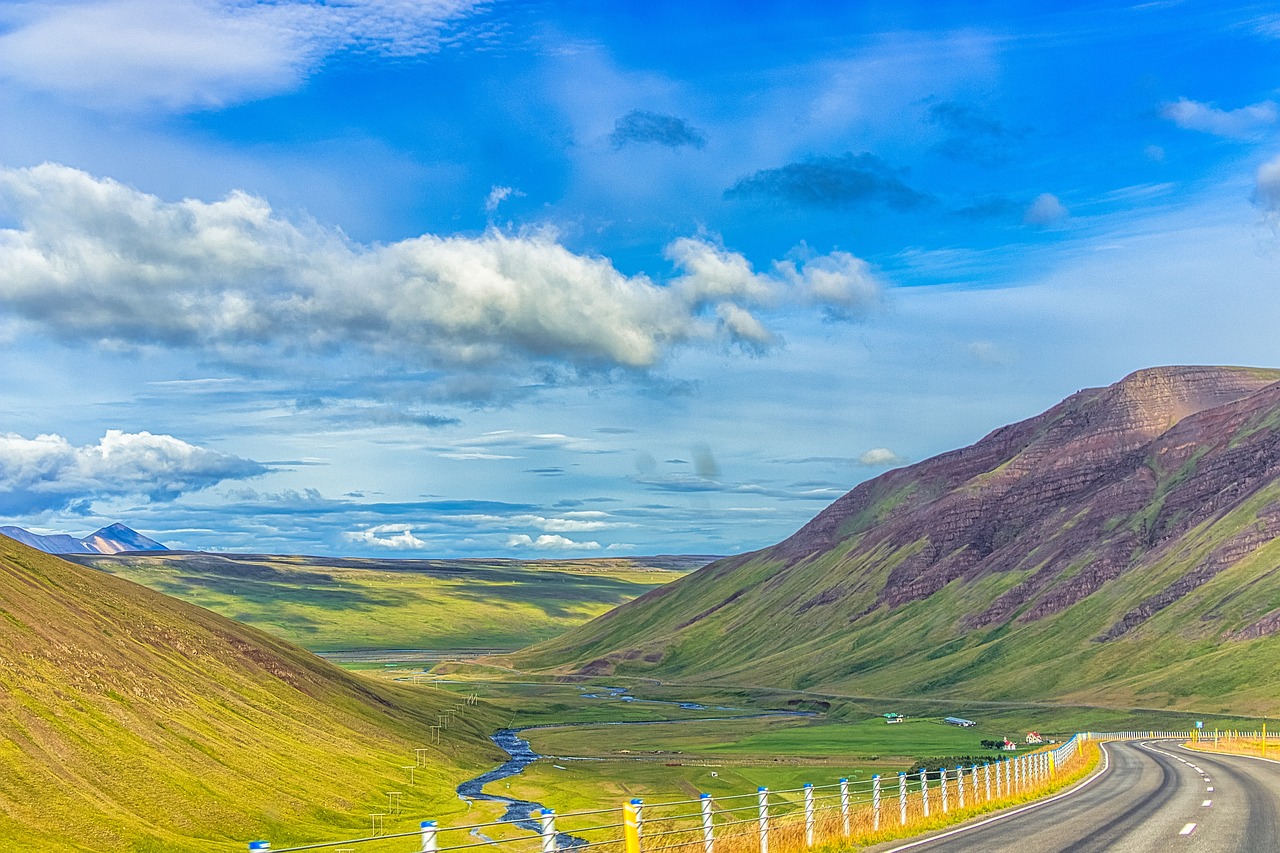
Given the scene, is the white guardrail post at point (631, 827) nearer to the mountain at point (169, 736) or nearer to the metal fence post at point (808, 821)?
the metal fence post at point (808, 821)

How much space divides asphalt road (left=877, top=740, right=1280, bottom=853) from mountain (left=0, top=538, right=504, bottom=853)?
6364cm

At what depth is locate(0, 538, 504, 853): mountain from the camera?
85875 millimetres

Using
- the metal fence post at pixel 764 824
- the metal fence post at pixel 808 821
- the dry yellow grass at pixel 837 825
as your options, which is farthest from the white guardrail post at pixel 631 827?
the metal fence post at pixel 808 821

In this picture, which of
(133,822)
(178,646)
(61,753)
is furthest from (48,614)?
(133,822)

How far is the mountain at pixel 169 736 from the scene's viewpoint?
8588cm

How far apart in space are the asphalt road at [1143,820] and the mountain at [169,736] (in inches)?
2505

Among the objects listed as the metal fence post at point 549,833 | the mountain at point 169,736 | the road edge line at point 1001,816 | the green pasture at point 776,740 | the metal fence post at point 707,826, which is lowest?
the green pasture at point 776,740

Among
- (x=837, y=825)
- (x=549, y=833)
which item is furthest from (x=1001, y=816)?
(x=549, y=833)

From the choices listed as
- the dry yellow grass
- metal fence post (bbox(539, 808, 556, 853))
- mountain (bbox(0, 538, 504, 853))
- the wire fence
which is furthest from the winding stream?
metal fence post (bbox(539, 808, 556, 853))

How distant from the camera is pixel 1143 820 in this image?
3462 centimetres

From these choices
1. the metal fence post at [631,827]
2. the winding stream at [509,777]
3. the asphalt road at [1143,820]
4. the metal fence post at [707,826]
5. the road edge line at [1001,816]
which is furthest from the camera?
the winding stream at [509,777]

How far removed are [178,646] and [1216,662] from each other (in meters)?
144

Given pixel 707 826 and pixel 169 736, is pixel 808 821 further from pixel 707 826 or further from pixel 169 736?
pixel 169 736

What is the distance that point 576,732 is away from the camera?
192375mm
